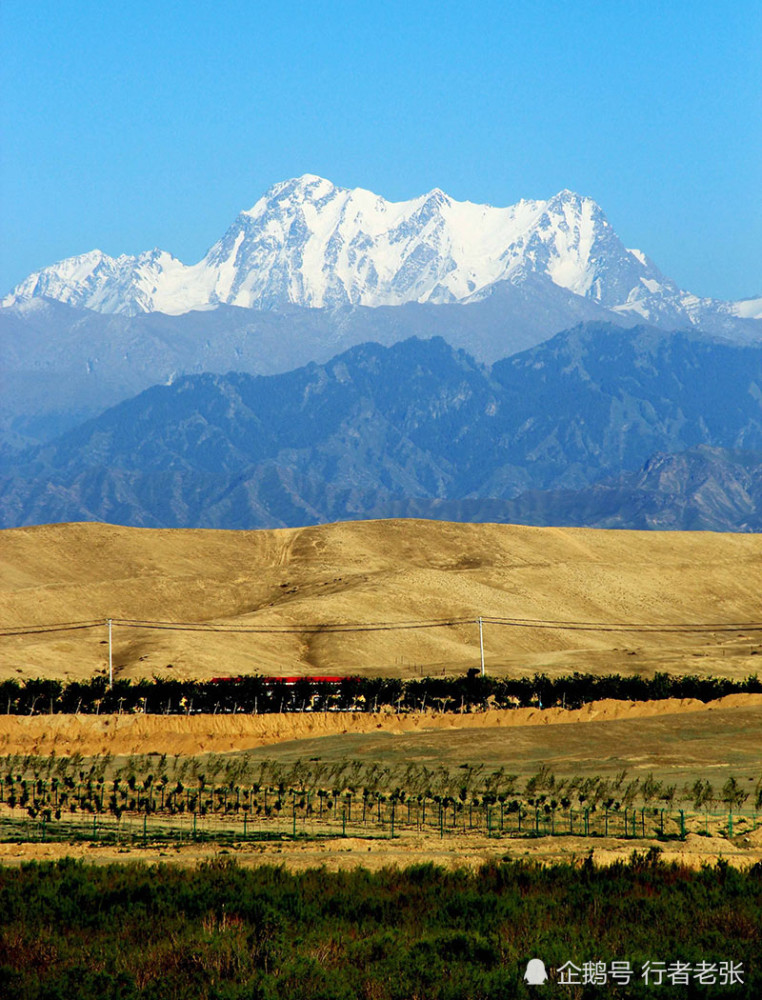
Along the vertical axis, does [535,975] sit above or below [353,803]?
below

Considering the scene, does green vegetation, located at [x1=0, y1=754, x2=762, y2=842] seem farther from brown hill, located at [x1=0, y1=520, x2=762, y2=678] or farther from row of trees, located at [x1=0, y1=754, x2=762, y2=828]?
brown hill, located at [x1=0, y1=520, x2=762, y2=678]

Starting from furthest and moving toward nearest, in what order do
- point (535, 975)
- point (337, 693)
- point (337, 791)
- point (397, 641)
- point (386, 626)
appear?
point (386, 626) → point (397, 641) → point (337, 693) → point (337, 791) → point (535, 975)

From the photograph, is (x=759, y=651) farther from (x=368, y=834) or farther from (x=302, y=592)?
(x=368, y=834)

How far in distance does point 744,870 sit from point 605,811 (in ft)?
45.7

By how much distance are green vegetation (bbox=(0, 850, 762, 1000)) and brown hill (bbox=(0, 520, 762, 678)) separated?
7656 cm

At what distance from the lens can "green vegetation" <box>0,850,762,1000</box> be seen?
1087 inches

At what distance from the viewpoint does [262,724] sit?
90500mm

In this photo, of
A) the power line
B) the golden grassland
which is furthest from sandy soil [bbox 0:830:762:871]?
the power line

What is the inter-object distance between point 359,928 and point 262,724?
5856 centimetres

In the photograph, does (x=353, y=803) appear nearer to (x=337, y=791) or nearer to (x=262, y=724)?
(x=337, y=791)

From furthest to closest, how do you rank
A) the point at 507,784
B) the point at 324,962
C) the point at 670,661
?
1. the point at 670,661
2. the point at 507,784
3. the point at 324,962

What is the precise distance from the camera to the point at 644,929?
31875mm

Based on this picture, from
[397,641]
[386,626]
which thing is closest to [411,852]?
[397,641]

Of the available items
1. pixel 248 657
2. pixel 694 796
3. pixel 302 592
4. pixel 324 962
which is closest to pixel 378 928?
pixel 324 962
